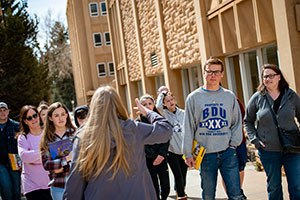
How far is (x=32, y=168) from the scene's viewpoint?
15.7 ft

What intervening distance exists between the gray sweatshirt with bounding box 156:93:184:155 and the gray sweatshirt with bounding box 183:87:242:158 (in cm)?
157

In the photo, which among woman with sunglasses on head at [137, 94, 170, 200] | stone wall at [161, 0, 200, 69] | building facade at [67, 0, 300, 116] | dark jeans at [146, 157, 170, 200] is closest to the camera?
woman with sunglasses on head at [137, 94, 170, 200]

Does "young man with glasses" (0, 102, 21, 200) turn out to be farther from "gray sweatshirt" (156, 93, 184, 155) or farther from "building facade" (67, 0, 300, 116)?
"building facade" (67, 0, 300, 116)

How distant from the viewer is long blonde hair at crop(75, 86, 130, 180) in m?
2.61

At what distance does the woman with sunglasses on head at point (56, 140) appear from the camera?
156 inches

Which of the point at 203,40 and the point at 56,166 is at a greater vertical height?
the point at 203,40

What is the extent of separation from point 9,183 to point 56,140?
2571mm

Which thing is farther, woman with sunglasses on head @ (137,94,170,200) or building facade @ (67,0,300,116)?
building facade @ (67,0,300,116)

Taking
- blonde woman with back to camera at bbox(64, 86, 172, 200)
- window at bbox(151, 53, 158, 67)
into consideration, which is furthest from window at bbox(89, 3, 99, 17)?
blonde woman with back to camera at bbox(64, 86, 172, 200)

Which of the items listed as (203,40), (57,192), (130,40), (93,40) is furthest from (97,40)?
(57,192)

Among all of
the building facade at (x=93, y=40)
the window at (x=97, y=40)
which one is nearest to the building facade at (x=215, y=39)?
the building facade at (x=93, y=40)

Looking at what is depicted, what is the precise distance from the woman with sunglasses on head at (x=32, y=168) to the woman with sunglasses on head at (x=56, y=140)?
593 millimetres

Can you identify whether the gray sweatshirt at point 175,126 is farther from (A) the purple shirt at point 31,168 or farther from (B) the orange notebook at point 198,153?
(A) the purple shirt at point 31,168

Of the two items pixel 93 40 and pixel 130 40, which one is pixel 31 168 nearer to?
pixel 130 40
